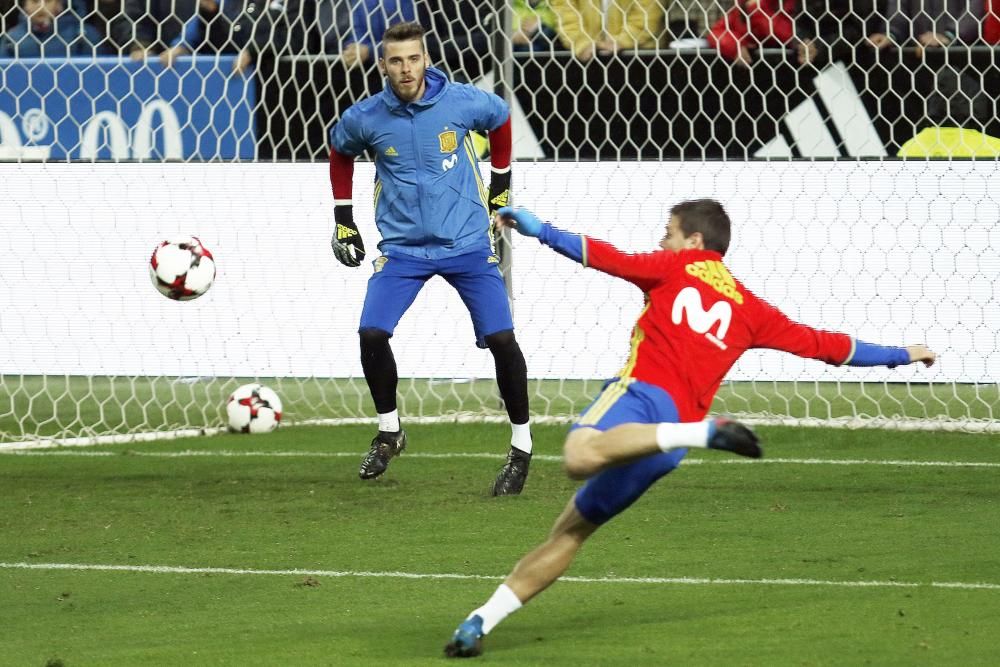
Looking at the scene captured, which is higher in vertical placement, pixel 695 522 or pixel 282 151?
pixel 282 151

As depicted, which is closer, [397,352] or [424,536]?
[424,536]

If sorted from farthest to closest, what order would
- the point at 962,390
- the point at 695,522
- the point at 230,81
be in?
the point at 230,81
the point at 962,390
the point at 695,522

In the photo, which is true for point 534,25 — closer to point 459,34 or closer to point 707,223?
point 459,34

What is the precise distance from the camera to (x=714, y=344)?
489 cm

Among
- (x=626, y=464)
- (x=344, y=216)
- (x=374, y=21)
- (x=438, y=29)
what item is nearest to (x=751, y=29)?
(x=438, y=29)

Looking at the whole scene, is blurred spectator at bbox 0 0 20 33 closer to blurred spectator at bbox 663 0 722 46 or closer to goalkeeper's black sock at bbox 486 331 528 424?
blurred spectator at bbox 663 0 722 46

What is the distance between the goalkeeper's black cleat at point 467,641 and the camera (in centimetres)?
467

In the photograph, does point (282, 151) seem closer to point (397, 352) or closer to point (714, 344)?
point (397, 352)

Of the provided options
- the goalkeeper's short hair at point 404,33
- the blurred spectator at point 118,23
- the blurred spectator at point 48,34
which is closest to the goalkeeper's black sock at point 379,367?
the goalkeeper's short hair at point 404,33

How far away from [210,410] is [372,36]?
9.18 ft

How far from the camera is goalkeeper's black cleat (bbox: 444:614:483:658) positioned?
4.67 meters

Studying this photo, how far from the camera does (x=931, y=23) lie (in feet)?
35.8

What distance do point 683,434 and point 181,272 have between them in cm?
485

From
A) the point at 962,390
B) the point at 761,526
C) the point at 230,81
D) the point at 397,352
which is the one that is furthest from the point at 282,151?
the point at 761,526
